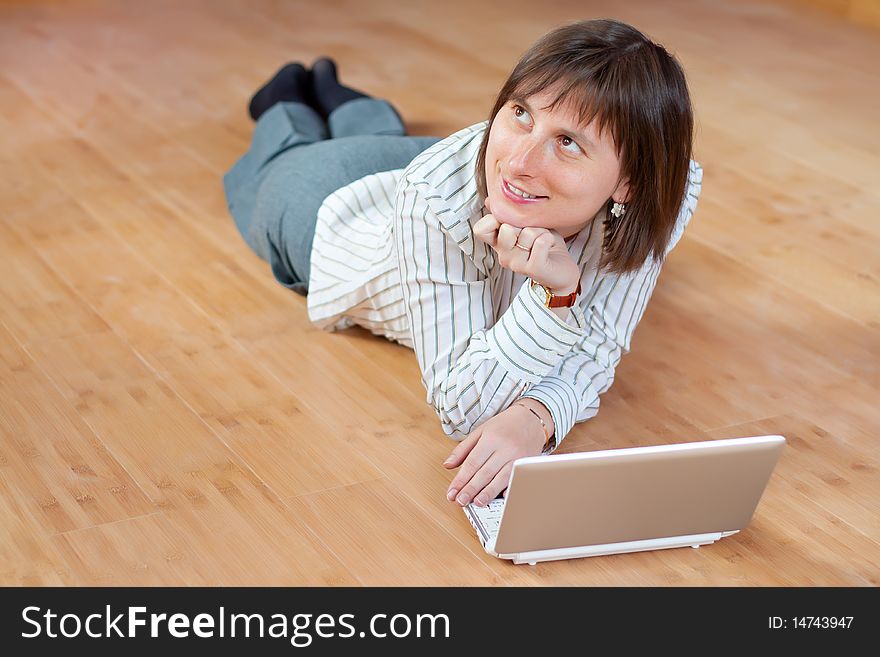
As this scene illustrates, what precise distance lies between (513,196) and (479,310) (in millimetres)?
199

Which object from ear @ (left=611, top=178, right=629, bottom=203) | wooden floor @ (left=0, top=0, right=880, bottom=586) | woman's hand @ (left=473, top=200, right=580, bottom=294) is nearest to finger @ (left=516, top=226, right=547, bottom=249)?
woman's hand @ (left=473, top=200, right=580, bottom=294)

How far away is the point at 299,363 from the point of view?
179 cm

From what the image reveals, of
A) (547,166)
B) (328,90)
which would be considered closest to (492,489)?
(547,166)

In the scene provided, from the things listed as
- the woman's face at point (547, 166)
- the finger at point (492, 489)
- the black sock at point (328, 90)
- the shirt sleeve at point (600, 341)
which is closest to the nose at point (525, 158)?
the woman's face at point (547, 166)

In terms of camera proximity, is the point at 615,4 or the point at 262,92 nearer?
the point at 262,92

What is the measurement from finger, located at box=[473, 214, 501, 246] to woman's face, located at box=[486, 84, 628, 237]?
1 centimetres

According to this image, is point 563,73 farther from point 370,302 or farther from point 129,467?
point 129,467

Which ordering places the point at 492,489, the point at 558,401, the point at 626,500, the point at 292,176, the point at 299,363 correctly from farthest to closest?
the point at 292,176
the point at 299,363
the point at 558,401
the point at 492,489
the point at 626,500

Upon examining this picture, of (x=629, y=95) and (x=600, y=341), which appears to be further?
(x=600, y=341)

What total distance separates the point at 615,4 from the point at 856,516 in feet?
10.4

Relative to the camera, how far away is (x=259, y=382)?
173cm

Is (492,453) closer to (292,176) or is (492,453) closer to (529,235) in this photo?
(529,235)
